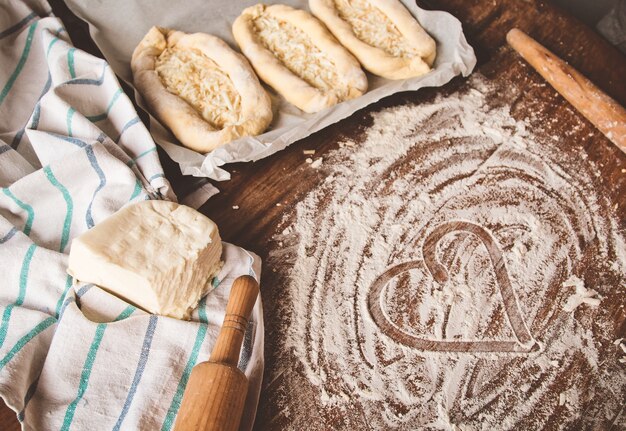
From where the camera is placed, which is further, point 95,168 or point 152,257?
point 95,168

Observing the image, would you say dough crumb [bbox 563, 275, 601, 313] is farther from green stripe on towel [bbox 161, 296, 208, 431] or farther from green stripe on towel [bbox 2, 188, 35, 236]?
green stripe on towel [bbox 2, 188, 35, 236]

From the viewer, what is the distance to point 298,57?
1418 mm

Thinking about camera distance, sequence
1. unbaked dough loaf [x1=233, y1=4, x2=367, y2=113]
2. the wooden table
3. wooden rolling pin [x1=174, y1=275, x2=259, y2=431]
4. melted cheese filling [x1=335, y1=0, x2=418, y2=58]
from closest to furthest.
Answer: wooden rolling pin [x1=174, y1=275, x2=259, y2=431]
the wooden table
unbaked dough loaf [x1=233, y1=4, x2=367, y2=113]
melted cheese filling [x1=335, y1=0, x2=418, y2=58]

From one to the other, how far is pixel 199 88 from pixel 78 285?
60 centimetres

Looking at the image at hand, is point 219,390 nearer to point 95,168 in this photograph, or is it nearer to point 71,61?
point 95,168

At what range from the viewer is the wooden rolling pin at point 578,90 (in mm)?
1309

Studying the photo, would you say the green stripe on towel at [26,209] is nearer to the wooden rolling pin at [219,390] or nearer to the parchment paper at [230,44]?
the parchment paper at [230,44]

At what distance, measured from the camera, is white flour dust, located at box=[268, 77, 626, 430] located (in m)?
1.02

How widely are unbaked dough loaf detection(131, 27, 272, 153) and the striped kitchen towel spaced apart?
0.09 meters

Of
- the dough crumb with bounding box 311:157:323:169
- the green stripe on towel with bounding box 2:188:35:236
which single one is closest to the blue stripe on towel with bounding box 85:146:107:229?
the green stripe on towel with bounding box 2:188:35:236

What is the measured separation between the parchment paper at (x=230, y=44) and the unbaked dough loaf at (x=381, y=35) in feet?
0.13

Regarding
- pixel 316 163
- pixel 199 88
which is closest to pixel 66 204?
pixel 199 88

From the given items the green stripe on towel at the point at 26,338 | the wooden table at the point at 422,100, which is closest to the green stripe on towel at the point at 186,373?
the wooden table at the point at 422,100

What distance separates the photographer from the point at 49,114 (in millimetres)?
1191
